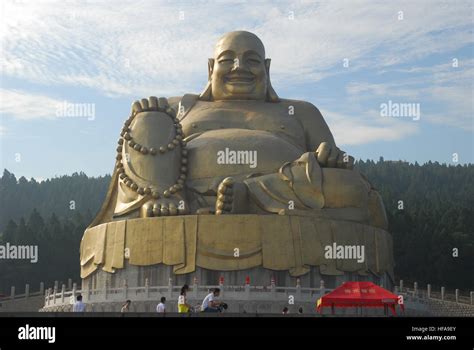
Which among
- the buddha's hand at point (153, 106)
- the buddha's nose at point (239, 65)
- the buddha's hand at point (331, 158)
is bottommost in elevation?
the buddha's hand at point (331, 158)

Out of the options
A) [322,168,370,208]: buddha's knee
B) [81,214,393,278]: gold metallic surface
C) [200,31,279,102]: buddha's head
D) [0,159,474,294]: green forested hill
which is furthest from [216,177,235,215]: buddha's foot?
[0,159,474,294]: green forested hill

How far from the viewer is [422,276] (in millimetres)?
30438

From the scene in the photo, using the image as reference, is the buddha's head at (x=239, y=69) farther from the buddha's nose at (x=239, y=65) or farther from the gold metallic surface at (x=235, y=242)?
the gold metallic surface at (x=235, y=242)

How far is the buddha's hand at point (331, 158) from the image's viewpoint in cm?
1758

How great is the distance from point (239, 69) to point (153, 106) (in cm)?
258

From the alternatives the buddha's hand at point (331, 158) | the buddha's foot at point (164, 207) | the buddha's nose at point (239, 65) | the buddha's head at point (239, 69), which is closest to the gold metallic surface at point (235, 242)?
the buddha's foot at point (164, 207)

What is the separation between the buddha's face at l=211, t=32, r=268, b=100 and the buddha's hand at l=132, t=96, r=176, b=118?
2179 millimetres

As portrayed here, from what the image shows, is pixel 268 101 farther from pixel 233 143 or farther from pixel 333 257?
pixel 333 257

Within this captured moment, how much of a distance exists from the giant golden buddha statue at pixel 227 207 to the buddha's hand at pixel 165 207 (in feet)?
0.06

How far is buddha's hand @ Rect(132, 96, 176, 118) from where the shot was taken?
18156 millimetres

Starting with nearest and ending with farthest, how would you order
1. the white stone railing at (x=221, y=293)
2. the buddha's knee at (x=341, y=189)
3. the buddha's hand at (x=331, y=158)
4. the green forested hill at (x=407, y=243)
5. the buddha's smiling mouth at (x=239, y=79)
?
1. the white stone railing at (x=221, y=293)
2. the buddha's knee at (x=341, y=189)
3. the buddha's hand at (x=331, y=158)
4. the buddha's smiling mouth at (x=239, y=79)
5. the green forested hill at (x=407, y=243)

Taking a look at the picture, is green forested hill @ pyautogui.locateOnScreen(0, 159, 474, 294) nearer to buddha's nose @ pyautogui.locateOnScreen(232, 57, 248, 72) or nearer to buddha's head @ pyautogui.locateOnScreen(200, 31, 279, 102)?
buddha's head @ pyautogui.locateOnScreen(200, 31, 279, 102)

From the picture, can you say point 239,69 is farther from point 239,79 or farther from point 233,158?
point 233,158
